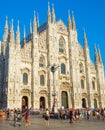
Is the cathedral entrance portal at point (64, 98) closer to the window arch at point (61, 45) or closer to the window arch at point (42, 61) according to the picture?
the window arch at point (42, 61)

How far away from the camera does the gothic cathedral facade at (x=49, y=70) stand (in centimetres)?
3673

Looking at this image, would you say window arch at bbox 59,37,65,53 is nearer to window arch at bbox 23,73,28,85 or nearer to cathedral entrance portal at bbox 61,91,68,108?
cathedral entrance portal at bbox 61,91,68,108

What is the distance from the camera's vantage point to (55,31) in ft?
147

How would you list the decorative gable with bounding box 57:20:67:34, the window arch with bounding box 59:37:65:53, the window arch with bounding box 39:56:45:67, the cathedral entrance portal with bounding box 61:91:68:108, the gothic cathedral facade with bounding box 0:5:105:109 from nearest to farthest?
the gothic cathedral facade with bounding box 0:5:105:109 → the window arch with bounding box 39:56:45:67 → the cathedral entrance portal with bounding box 61:91:68:108 → the window arch with bounding box 59:37:65:53 → the decorative gable with bounding box 57:20:67:34

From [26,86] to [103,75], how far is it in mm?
20108

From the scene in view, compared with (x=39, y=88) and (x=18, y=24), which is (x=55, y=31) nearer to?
(x=18, y=24)

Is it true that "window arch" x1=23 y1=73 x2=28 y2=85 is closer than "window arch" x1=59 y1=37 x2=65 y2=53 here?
Yes

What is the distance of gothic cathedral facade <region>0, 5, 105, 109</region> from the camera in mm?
36731

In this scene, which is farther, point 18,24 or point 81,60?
point 81,60

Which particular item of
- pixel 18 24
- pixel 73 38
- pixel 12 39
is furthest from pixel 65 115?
pixel 73 38

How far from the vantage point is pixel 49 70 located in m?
41.1

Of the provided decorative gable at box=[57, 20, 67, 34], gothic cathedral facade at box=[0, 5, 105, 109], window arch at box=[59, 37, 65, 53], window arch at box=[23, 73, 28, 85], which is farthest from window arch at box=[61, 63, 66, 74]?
window arch at box=[23, 73, 28, 85]

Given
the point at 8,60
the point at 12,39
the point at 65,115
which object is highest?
the point at 12,39

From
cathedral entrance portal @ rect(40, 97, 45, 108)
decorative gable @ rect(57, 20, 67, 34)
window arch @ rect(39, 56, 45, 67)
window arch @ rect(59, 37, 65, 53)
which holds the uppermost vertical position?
decorative gable @ rect(57, 20, 67, 34)
